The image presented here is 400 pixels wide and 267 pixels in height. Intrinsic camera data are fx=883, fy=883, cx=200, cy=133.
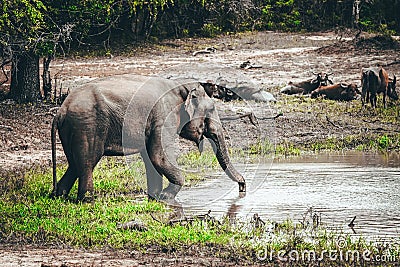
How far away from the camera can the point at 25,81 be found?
1912 centimetres

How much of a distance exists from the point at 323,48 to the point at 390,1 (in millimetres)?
7982

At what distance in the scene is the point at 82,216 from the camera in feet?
33.2

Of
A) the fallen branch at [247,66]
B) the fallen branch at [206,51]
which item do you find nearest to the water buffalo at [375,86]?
the fallen branch at [247,66]

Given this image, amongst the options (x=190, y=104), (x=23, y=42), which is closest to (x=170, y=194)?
(x=190, y=104)

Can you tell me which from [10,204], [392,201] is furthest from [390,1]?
[10,204]

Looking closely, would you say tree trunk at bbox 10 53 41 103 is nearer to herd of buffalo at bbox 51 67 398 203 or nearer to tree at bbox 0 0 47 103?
tree at bbox 0 0 47 103

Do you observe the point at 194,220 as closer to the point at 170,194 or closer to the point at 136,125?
the point at 170,194

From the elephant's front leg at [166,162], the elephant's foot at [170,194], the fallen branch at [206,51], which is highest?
the elephant's front leg at [166,162]

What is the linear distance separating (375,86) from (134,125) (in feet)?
36.0

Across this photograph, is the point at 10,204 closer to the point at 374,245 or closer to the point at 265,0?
the point at 374,245

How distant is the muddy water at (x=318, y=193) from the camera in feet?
34.7

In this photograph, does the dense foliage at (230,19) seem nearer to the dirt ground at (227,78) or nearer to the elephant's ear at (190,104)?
the dirt ground at (227,78)

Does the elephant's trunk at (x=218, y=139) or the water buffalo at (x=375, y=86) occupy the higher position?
the elephant's trunk at (x=218, y=139)

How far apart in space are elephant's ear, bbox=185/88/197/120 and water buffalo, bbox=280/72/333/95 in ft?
35.3
